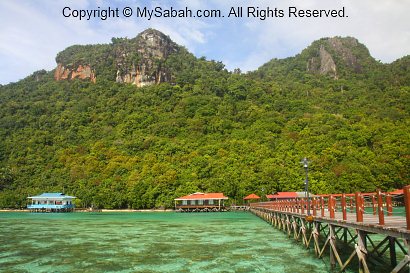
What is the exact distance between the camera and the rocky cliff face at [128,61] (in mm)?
150625

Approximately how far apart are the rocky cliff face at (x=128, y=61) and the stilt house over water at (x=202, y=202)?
8340 cm

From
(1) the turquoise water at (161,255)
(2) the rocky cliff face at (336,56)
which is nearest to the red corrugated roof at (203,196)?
(1) the turquoise water at (161,255)

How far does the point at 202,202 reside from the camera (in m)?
73.8

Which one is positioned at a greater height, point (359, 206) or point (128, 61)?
point (128, 61)

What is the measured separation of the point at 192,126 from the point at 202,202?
1597 inches

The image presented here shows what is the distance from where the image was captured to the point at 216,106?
126188 millimetres

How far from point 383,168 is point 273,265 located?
64.1 m

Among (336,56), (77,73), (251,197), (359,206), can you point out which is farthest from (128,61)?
(359,206)

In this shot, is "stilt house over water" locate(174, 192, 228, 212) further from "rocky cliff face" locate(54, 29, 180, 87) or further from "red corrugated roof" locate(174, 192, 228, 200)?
"rocky cliff face" locate(54, 29, 180, 87)

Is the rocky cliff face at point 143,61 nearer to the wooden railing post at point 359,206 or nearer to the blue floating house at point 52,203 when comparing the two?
the blue floating house at point 52,203

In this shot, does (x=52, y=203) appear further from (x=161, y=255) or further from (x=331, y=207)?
(x=331, y=207)

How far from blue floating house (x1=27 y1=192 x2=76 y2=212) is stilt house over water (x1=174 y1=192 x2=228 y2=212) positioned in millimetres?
27839

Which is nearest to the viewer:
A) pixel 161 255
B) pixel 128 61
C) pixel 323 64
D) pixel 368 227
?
pixel 368 227

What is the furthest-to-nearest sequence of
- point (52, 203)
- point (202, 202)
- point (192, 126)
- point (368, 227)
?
point (192, 126), point (52, 203), point (202, 202), point (368, 227)
